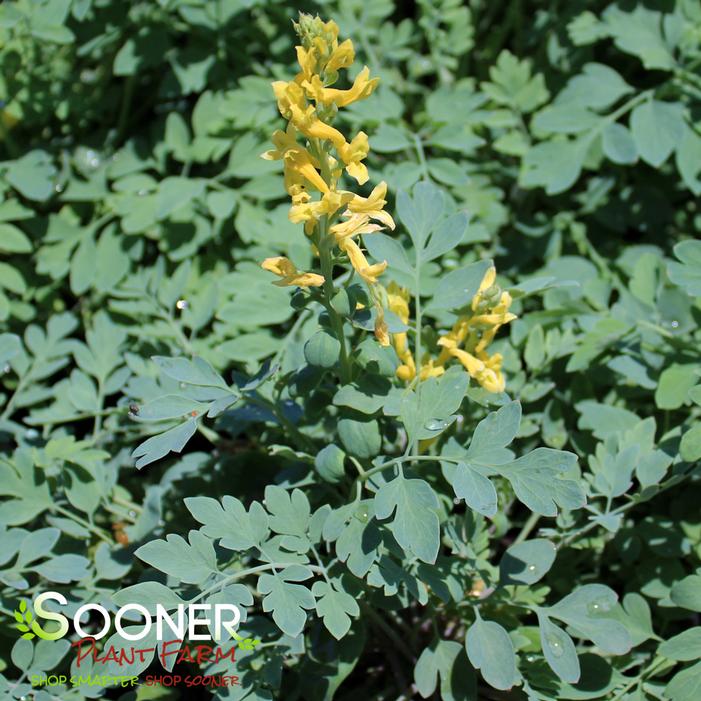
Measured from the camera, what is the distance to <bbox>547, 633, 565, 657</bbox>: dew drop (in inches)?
54.1

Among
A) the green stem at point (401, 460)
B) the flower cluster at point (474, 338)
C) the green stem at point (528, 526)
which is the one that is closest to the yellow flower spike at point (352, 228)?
the flower cluster at point (474, 338)

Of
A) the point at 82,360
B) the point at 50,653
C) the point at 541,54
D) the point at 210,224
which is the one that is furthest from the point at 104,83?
the point at 50,653

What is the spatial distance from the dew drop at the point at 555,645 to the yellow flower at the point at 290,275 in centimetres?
73

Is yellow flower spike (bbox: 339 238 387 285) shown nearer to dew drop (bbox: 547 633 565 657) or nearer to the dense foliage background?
the dense foliage background

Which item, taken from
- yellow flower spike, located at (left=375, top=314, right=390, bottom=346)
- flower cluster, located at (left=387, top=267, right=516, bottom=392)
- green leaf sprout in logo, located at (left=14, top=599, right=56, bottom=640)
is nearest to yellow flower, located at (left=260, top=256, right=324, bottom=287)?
yellow flower spike, located at (left=375, top=314, right=390, bottom=346)

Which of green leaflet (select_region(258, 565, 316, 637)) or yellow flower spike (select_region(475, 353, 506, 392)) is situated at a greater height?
yellow flower spike (select_region(475, 353, 506, 392))

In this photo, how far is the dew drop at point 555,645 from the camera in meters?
1.37

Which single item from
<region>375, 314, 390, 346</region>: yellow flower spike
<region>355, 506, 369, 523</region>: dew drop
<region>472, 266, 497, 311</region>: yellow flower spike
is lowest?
<region>355, 506, 369, 523</region>: dew drop

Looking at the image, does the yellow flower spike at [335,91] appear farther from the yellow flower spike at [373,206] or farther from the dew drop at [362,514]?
the dew drop at [362,514]

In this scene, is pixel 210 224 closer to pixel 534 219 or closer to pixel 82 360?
pixel 82 360

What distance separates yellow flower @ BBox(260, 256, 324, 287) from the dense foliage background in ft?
0.61

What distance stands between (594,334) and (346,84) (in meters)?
1.15

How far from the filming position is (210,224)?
7.56ft

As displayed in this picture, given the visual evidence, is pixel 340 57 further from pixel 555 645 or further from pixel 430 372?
pixel 555 645
